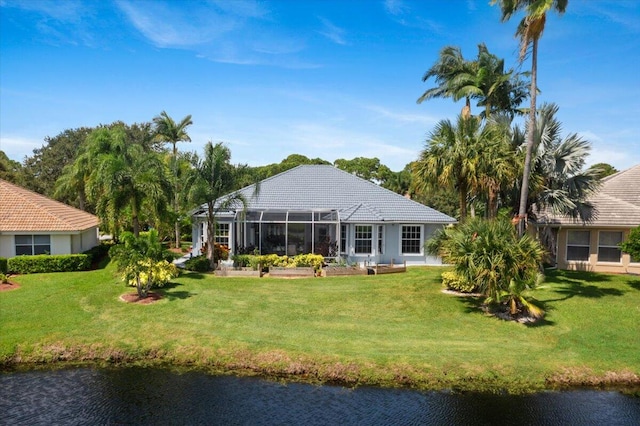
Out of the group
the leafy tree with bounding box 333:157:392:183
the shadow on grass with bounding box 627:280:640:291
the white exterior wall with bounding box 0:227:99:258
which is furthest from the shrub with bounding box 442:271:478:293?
the leafy tree with bounding box 333:157:392:183

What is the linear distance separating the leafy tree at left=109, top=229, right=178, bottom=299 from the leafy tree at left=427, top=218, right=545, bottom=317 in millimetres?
11834

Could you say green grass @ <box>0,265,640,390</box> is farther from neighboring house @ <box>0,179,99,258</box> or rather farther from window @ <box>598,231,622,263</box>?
neighboring house @ <box>0,179,99,258</box>

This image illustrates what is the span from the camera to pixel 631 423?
10875 millimetres

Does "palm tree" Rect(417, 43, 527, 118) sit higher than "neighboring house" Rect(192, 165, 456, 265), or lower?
higher

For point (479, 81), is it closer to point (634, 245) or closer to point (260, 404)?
point (634, 245)

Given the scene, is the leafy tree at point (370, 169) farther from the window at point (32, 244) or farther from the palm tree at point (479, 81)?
the window at point (32, 244)

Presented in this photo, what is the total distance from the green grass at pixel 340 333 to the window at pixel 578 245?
3710mm

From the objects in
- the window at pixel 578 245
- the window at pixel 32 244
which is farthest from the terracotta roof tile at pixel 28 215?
the window at pixel 578 245

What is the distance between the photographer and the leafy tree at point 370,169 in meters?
75.5

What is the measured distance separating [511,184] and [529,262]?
Result: 5830mm

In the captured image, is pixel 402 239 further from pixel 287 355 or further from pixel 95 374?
pixel 95 374

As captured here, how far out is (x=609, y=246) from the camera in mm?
24781

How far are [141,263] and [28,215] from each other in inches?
453

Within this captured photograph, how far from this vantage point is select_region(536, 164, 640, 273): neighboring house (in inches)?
957
